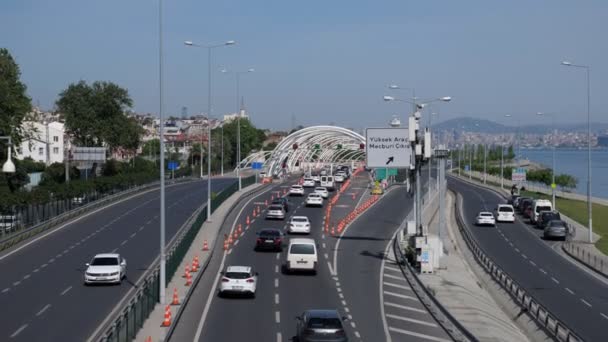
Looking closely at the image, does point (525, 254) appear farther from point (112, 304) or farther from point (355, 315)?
point (112, 304)

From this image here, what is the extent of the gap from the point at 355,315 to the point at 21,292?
512 inches

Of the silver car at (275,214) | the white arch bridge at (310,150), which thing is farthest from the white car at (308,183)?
the silver car at (275,214)

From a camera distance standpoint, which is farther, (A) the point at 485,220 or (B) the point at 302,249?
(A) the point at 485,220

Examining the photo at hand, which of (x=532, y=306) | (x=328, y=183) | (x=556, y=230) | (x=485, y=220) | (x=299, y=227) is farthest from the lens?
(x=328, y=183)

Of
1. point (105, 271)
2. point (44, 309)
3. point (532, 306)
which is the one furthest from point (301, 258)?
point (44, 309)

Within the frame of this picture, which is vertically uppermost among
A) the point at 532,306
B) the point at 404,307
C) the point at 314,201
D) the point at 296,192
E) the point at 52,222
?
the point at 296,192

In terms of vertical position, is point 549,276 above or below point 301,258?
below

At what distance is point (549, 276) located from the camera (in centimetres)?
4288

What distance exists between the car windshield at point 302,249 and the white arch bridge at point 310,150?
247ft

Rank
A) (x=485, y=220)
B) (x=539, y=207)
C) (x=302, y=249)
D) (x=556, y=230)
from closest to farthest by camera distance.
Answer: (x=302, y=249)
(x=556, y=230)
(x=485, y=220)
(x=539, y=207)

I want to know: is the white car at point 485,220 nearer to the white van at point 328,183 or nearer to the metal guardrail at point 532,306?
the metal guardrail at point 532,306

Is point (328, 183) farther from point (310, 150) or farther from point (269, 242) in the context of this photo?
point (269, 242)

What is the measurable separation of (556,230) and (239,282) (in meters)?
34.3

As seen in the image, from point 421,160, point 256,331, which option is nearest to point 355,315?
point 256,331
